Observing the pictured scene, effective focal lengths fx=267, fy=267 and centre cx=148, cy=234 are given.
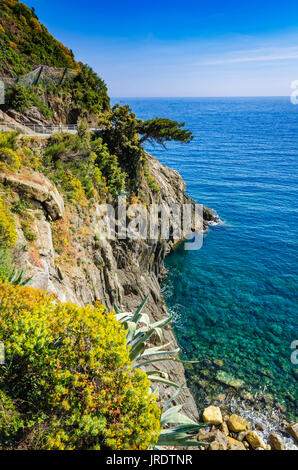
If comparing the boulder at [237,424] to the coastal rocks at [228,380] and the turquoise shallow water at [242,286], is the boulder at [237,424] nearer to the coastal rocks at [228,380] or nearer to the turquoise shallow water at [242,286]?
the turquoise shallow water at [242,286]

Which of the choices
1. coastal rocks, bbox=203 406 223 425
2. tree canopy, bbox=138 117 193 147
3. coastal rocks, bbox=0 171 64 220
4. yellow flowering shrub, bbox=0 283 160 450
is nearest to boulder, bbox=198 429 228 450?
coastal rocks, bbox=203 406 223 425

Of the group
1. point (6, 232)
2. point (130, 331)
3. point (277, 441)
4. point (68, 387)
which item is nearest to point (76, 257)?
point (6, 232)

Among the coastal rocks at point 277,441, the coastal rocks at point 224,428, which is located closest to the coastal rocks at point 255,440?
the coastal rocks at point 277,441

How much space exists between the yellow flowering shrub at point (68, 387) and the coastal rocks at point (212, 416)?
478 inches

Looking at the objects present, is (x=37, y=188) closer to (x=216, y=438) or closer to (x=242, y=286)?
(x=216, y=438)

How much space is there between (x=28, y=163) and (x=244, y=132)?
395ft

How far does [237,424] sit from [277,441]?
221 cm

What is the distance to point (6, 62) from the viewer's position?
28.9m

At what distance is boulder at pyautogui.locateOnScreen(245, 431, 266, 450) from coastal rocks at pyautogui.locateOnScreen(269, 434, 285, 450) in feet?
2.51

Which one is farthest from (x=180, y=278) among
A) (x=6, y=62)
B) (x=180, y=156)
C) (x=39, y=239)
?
(x=180, y=156)

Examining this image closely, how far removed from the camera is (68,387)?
5941mm

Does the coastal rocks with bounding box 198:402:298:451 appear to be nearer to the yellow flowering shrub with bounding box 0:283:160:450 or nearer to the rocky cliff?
the rocky cliff

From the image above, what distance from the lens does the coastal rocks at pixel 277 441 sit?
49.2 feet
